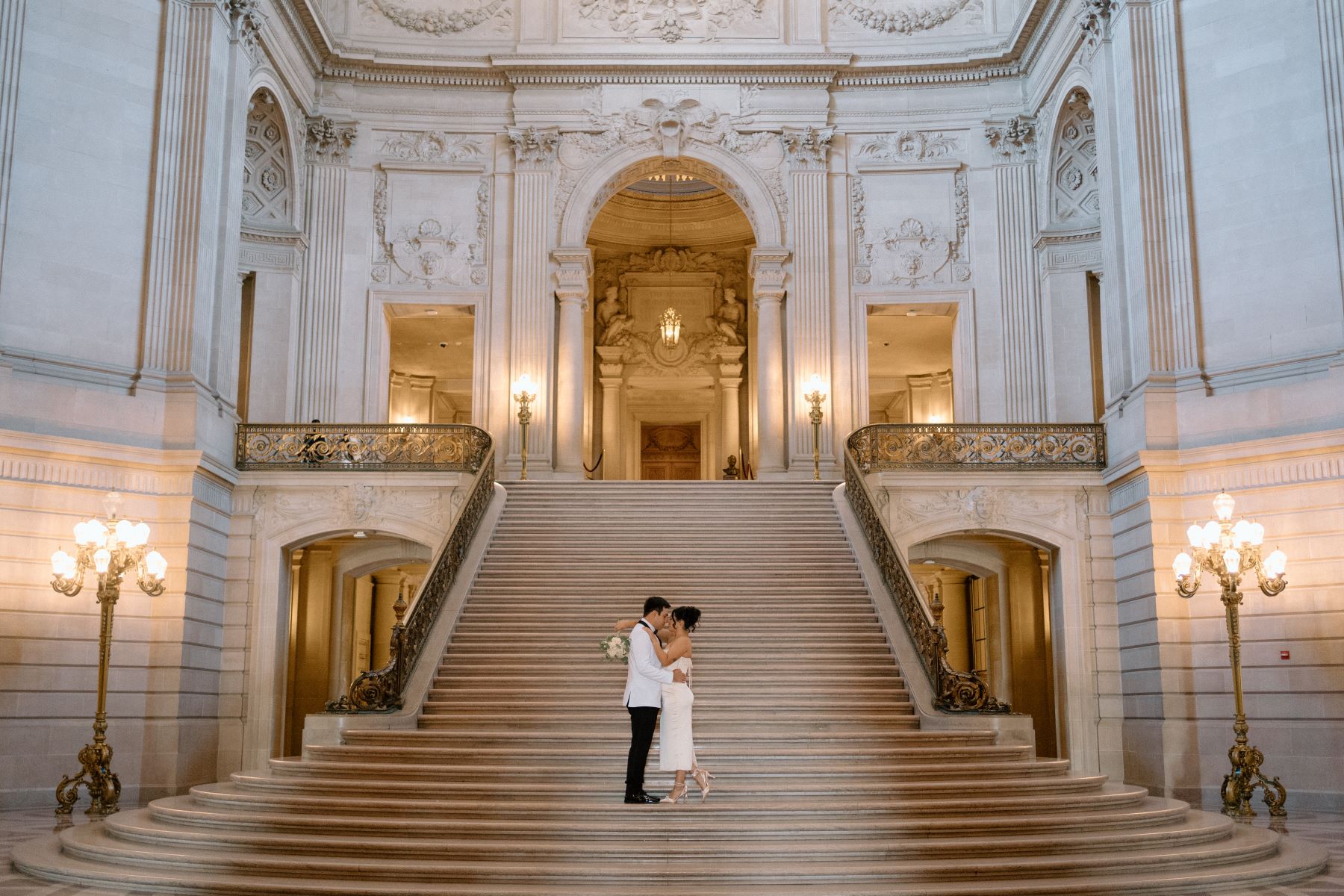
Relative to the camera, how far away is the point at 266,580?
1588 cm

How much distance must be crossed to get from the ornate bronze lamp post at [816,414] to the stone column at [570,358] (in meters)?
3.53

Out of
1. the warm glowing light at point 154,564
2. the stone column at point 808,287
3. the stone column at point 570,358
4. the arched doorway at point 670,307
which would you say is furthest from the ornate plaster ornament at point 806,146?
the warm glowing light at point 154,564

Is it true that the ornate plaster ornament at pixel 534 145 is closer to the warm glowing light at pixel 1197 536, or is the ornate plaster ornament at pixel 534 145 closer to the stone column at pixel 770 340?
the stone column at pixel 770 340

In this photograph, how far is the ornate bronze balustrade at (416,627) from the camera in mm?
10891

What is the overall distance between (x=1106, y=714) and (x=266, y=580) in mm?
10200

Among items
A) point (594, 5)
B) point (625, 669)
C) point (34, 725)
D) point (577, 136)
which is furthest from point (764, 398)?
point (34, 725)

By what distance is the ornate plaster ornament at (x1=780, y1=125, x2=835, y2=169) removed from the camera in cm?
2055

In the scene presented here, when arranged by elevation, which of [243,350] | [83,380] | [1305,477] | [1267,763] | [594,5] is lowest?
[1267,763]

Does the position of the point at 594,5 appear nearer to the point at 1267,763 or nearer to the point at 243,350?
the point at 243,350

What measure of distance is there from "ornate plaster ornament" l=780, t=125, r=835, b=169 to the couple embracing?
13390 millimetres

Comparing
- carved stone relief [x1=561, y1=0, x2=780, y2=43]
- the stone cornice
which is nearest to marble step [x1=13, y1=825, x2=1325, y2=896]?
the stone cornice

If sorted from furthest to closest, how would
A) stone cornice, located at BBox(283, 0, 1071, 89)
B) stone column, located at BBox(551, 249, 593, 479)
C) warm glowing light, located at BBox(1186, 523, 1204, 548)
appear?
stone cornice, located at BBox(283, 0, 1071, 89) → stone column, located at BBox(551, 249, 593, 479) → warm glowing light, located at BBox(1186, 523, 1204, 548)

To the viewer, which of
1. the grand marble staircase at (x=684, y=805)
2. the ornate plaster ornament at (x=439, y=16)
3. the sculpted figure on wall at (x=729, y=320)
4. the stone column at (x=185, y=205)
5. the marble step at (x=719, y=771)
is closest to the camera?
the grand marble staircase at (x=684, y=805)

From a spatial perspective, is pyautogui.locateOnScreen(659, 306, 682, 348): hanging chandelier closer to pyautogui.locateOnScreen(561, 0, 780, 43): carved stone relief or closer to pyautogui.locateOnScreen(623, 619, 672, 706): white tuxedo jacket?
pyautogui.locateOnScreen(561, 0, 780, 43): carved stone relief
